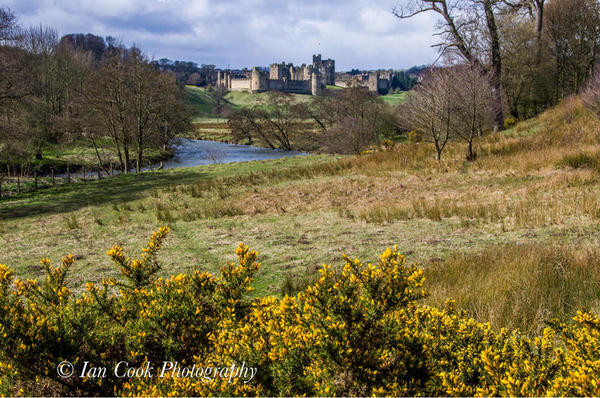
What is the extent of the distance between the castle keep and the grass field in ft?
451

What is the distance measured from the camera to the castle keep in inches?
6048

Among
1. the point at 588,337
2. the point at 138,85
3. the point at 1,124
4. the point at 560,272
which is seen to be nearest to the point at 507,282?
the point at 560,272

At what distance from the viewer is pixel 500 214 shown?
32.6 ft

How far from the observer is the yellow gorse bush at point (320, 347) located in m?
2.83

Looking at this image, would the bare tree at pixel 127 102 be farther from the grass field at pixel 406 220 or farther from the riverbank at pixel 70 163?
the grass field at pixel 406 220

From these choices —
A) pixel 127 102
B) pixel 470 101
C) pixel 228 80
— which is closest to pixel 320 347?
pixel 470 101

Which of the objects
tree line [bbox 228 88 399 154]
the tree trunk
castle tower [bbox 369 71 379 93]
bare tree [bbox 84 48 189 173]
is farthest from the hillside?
the tree trunk

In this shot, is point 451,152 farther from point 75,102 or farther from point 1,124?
point 75,102

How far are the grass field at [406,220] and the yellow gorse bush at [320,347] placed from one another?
147 cm

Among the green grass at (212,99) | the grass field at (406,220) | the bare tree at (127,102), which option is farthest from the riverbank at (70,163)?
the green grass at (212,99)

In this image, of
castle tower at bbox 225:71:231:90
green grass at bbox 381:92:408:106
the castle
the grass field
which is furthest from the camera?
castle tower at bbox 225:71:231:90

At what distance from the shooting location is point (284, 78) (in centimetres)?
15838

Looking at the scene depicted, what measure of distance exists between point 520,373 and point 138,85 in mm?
35155

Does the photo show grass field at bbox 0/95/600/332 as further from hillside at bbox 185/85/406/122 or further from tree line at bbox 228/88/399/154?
hillside at bbox 185/85/406/122
